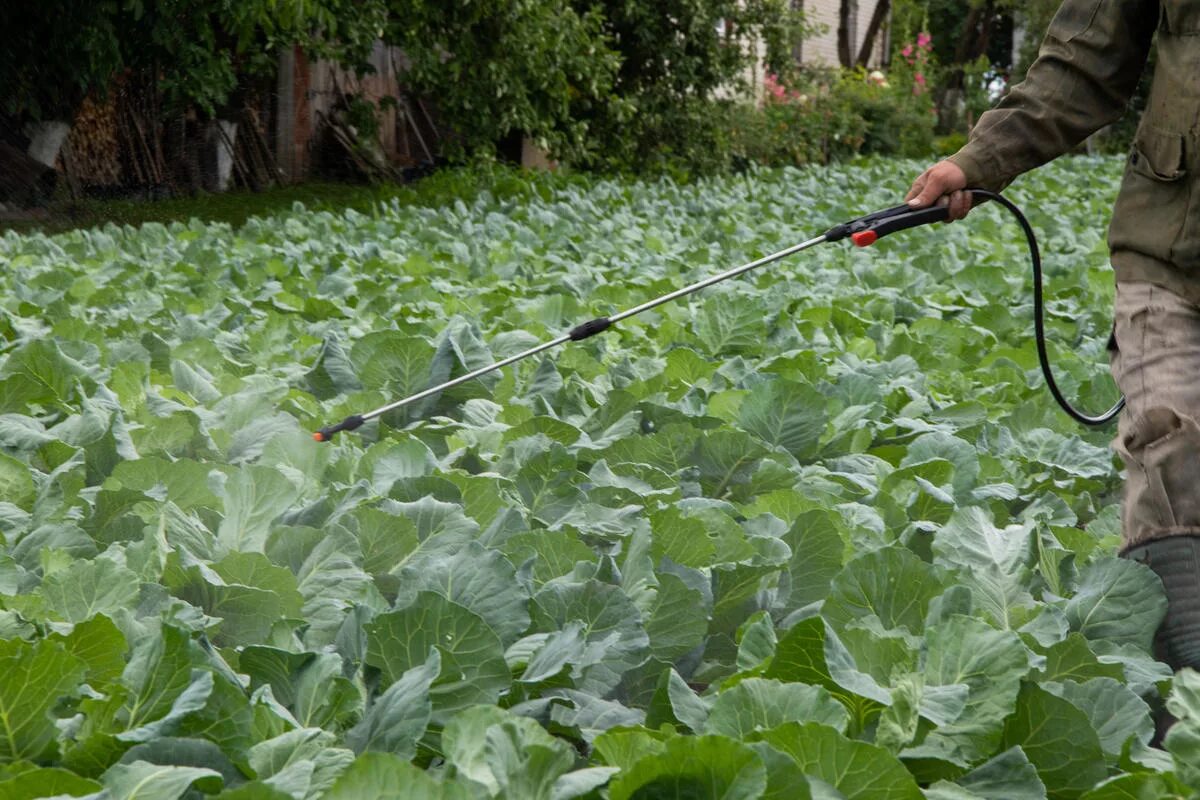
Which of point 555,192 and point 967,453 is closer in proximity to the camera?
point 967,453

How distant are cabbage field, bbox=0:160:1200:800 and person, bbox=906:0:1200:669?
0.38 ft

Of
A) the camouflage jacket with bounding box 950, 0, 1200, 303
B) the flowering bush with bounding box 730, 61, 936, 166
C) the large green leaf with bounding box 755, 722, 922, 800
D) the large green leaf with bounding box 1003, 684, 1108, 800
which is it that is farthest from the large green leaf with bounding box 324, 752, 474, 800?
the flowering bush with bounding box 730, 61, 936, 166

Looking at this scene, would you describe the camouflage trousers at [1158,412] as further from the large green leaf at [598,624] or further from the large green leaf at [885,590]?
the large green leaf at [598,624]

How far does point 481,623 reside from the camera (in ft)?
6.54

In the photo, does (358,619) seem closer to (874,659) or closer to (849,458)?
(874,659)

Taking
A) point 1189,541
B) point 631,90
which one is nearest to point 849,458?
point 1189,541

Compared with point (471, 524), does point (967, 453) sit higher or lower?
lower

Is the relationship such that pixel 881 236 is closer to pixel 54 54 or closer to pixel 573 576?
pixel 573 576

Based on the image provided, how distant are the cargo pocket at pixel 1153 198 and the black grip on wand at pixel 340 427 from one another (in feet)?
5.87

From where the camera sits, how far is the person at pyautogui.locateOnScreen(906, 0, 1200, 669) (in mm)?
2453

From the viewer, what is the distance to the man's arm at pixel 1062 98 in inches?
111

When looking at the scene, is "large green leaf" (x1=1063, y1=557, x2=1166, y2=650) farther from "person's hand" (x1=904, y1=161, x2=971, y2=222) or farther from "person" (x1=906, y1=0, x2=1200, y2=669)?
"person's hand" (x1=904, y1=161, x2=971, y2=222)

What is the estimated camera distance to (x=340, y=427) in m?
3.54

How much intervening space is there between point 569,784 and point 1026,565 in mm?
1225
